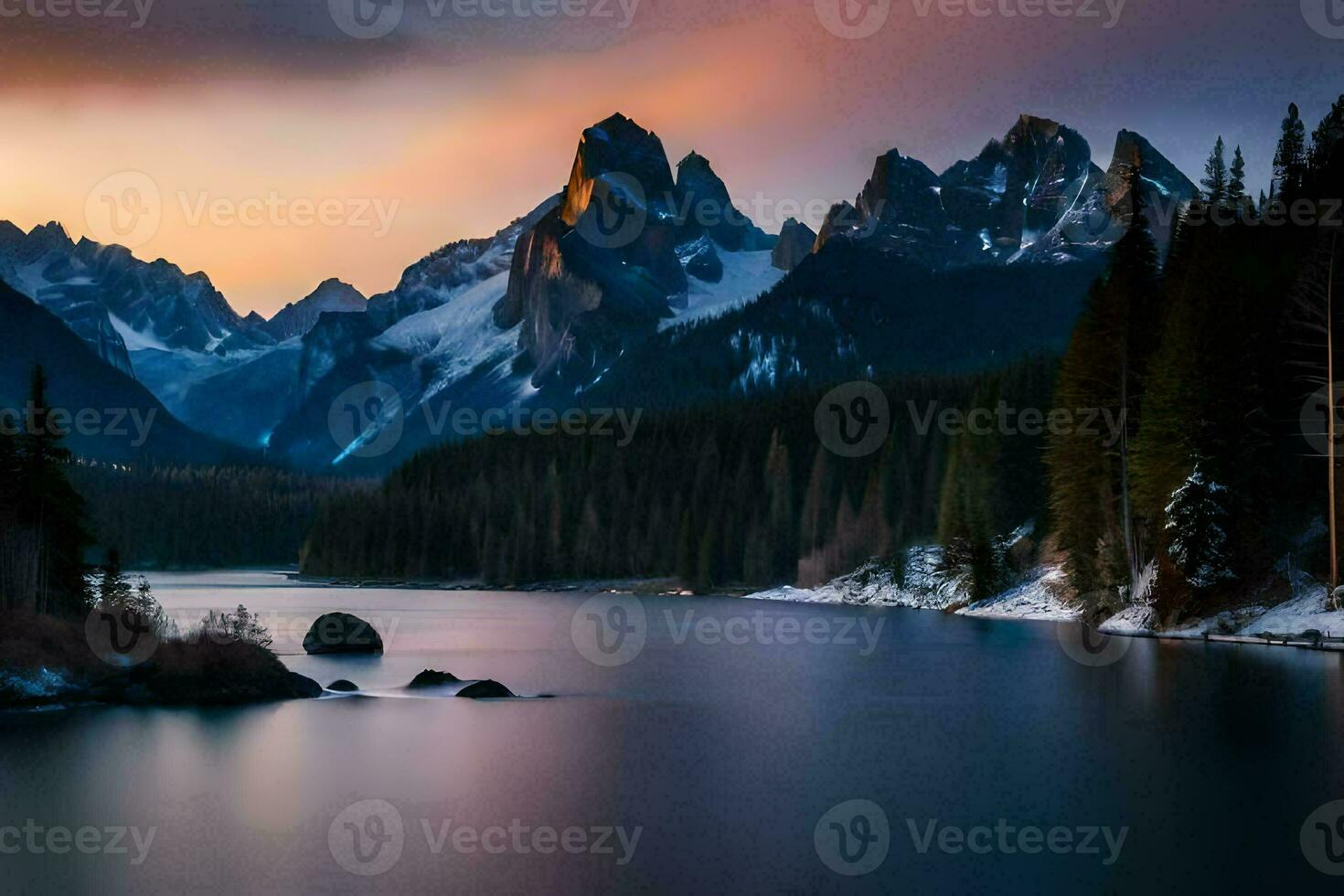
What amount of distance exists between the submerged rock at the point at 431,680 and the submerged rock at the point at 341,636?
17536 mm

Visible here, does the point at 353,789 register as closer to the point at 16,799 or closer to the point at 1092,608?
the point at 16,799

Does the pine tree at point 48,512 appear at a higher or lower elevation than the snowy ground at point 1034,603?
higher

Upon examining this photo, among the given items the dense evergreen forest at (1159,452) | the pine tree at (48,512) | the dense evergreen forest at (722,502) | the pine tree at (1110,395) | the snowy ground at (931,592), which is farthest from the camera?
the dense evergreen forest at (722,502)

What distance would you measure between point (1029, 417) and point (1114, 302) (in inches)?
1289

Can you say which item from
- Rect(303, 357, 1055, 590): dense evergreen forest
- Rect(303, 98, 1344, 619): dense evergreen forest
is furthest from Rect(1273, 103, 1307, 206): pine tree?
Rect(303, 357, 1055, 590): dense evergreen forest

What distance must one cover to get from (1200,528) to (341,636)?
44.9 meters

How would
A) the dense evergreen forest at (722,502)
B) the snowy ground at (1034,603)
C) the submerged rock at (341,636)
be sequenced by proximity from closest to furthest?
the submerged rock at (341,636) → the snowy ground at (1034,603) → the dense evergreen forest at (722,502)

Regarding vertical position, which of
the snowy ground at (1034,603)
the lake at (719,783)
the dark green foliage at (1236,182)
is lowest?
the lake at (719,783)

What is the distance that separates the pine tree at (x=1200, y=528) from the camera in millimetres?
66812

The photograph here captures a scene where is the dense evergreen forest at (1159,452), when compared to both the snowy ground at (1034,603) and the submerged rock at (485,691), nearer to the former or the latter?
the snowy ground at (1034,603)

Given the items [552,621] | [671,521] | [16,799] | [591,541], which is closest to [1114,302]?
[552,621]

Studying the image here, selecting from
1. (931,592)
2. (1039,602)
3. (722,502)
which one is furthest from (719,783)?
(722,502)

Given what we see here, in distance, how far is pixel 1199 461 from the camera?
67.8 metres

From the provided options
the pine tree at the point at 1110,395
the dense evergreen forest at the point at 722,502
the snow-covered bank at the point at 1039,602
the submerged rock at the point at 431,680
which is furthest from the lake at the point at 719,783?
the dense evergreen forest at the point at 722,502
